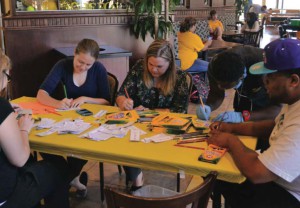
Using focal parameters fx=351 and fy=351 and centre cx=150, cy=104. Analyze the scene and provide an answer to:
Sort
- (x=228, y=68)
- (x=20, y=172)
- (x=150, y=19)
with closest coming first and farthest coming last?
(x=20, y=172) < (x=228, y=68) < (x=150, y=19)

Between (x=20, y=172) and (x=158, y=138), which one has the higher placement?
(x=158, y=138)

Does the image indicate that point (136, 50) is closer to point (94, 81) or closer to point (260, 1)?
point (94, 81)

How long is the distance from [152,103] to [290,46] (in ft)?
3.80

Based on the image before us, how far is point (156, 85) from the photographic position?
2355mm

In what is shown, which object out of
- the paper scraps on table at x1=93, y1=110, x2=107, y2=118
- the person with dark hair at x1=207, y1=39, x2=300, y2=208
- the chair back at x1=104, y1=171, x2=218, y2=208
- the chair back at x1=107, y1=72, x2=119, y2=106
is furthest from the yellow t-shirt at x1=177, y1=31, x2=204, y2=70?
the chair back at x1=104, y1=171, x2=218, y2=208

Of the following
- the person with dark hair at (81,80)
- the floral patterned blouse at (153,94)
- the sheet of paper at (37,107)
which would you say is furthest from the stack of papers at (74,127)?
the floral patterned blouse at (153,94)

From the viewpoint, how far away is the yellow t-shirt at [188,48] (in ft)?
15.9

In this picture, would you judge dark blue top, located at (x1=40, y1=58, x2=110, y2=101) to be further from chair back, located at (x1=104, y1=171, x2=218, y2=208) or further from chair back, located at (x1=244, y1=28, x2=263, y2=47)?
chair back, located at (x1=244, y1=28, x2=263, y2=47)

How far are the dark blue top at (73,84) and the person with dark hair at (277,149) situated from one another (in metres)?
1.13

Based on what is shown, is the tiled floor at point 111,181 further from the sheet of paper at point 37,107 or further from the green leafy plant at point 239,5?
the green leafy plant at point 239,5

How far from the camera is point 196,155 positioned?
151cm

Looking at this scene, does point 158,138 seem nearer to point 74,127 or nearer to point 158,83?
point 74,127

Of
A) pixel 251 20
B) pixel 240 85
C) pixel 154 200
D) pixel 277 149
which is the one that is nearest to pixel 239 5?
pixel 251 20

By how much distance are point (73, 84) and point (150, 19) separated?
90.3 inches
